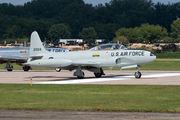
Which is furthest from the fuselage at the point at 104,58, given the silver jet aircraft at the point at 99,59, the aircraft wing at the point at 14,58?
the aircraft wing at the point at 14,58

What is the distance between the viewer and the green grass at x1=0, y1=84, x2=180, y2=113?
14.3m

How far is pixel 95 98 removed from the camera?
55.4 ft

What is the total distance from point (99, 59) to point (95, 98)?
10.7 m

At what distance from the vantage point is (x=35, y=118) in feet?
40.5

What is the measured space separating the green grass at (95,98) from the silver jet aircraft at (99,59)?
5739mm

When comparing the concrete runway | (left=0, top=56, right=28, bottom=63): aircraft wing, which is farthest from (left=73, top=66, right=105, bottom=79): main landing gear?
Result: (left=0, top=56, right=28, bottom=63): aircraft wing

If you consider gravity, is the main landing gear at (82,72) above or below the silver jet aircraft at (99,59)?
below

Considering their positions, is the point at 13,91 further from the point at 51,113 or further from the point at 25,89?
the point at 51,113

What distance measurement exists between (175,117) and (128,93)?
6215mm

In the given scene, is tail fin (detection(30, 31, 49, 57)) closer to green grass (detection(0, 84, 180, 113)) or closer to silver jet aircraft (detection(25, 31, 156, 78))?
silver jet aircraft (detection(25, 31, 156, 78))

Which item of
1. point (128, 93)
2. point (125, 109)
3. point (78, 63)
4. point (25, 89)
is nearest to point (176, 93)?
point (128, 93)

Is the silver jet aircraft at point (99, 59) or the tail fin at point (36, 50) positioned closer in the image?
the silver jet aircraft at point (99, 59)

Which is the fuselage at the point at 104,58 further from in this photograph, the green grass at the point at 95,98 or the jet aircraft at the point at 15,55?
the jet aircraft at the point at 15,55

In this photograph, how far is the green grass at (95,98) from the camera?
14293 millimetres
